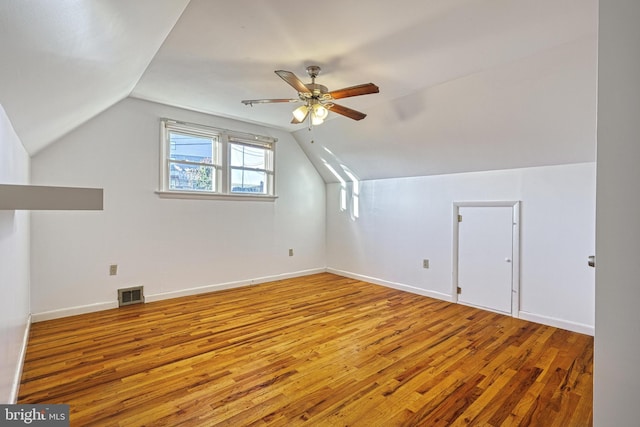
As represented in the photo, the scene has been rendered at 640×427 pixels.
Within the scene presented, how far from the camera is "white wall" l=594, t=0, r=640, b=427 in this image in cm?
69

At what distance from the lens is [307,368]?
7.78 feet

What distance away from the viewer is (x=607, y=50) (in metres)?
0.73

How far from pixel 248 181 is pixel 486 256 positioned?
3.60m

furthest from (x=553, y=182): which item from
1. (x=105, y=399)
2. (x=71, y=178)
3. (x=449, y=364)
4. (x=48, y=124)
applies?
(x=71, y=178)

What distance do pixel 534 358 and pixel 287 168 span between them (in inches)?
165

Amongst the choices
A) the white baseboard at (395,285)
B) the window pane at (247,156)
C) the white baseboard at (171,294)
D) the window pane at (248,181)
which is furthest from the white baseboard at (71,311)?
the white baseboard at (395,285)

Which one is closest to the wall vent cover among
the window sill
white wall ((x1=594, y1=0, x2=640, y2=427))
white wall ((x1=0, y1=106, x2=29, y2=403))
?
the window sill

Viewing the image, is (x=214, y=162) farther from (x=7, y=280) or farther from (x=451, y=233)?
(x=451, y=233)

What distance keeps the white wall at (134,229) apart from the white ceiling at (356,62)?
501mm

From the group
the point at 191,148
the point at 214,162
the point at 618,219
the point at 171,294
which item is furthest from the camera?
the point at 214,162

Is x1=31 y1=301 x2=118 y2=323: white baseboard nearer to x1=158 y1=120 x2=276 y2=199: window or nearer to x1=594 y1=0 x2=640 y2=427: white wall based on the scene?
x1=158 y1=120 x2=276 y2=199: window

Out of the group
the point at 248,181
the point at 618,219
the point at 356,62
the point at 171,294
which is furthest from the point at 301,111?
the point at 171,294

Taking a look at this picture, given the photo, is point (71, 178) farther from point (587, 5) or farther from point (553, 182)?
point (553, 182)

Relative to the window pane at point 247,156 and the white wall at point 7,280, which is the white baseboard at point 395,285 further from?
the white wall at point 7,280
